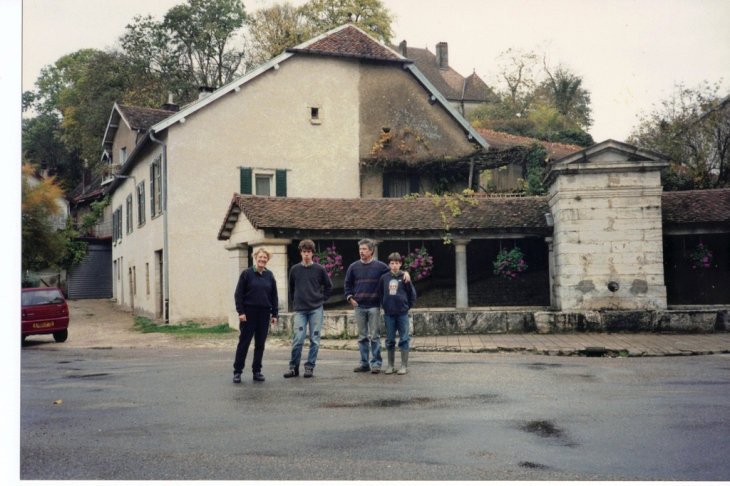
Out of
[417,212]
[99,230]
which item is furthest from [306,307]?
[99,230]

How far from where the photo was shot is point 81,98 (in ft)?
99.6

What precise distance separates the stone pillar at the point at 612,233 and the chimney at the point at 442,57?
45.3 metres

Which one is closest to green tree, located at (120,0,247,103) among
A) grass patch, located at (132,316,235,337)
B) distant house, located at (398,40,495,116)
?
grass patch, located at (132,316,235,337)

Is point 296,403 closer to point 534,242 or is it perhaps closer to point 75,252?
point 534,242

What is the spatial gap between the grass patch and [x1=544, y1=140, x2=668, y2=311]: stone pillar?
858 centimetres

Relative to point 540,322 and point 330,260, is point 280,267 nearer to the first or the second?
point 330,260

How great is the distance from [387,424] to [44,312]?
12.4 meters

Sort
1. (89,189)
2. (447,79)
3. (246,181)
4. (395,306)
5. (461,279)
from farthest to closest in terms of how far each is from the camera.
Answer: (447,79) → (89,189) → (246,181) → (461,279) → (395,306)

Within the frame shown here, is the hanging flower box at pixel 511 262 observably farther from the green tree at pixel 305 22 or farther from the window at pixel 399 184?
the green tree at pixel 305 22

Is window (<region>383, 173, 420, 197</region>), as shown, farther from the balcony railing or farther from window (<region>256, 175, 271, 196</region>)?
the balcony railing

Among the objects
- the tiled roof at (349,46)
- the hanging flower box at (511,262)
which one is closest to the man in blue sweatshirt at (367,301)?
the hanging flower box at (511,262)

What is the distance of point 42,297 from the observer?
52.7ft

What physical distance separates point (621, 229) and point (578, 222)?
2.96 ft
